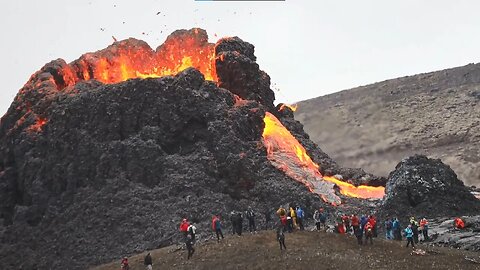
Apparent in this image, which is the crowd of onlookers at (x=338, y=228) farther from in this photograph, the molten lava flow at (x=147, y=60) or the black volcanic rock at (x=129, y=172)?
the molten lava flow at (x=147, y=60)

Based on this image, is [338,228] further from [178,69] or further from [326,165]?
[178,69]

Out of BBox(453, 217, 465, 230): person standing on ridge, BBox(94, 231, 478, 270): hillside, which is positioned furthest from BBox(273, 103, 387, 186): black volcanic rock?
BBox(94, 231, 478, 270): hillside

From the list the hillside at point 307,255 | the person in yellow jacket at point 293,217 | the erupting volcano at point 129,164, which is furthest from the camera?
the erupting volcano at point 129,164

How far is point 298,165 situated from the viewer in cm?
7231

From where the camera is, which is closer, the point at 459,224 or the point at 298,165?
the point at 459,224

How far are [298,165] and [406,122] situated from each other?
94.2 m

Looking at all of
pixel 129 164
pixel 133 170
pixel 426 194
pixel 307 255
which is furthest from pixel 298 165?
pixel 307 255

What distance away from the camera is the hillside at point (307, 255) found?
3516 centimetres

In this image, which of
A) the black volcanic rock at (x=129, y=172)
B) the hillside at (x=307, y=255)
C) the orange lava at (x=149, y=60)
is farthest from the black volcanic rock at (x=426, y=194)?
the orange lava at (x=149, y=60)

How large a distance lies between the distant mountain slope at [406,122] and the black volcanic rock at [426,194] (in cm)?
5744

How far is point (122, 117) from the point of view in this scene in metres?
68.8

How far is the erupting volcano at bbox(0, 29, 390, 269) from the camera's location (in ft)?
194

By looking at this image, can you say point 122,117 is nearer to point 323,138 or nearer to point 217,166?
point 217,166

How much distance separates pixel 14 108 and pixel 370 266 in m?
60.0
